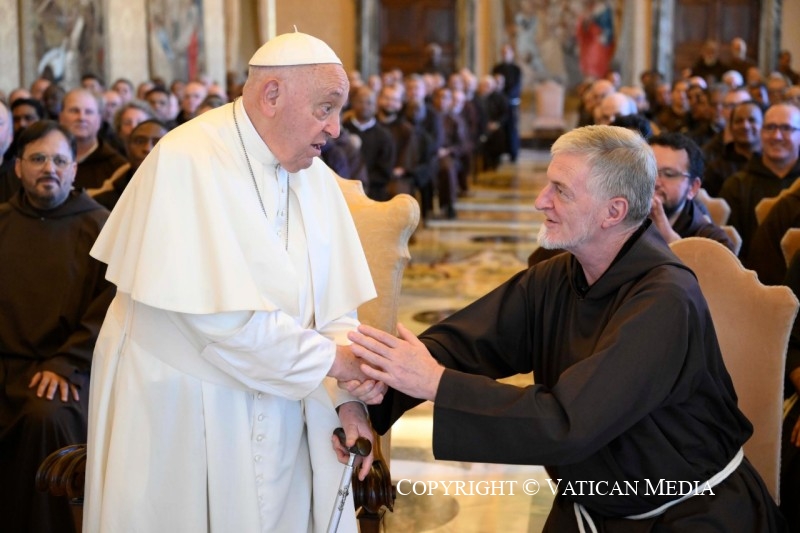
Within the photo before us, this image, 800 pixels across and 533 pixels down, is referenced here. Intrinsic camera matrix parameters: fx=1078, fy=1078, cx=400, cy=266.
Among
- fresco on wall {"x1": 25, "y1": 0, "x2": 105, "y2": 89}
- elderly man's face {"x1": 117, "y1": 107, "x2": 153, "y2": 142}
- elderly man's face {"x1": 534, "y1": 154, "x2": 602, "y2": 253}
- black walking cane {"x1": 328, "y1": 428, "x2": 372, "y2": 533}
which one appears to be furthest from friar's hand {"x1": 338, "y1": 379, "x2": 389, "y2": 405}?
fresco on wall {"x1": 25, "y1": 0, "x2": 105, "y2": 89}

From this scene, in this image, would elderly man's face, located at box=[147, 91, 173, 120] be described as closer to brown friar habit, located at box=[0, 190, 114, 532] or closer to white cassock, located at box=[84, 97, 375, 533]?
brown friar habit, located at box=[0, 190, 114, 532]

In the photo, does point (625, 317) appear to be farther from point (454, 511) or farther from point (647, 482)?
point (454, 511)

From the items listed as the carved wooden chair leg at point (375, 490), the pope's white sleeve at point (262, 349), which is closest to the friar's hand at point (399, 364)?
the pope's white sleeve at point (262, 349)

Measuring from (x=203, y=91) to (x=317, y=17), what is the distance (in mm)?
13471

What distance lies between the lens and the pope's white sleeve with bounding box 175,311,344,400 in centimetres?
272

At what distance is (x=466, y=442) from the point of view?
2637 mm

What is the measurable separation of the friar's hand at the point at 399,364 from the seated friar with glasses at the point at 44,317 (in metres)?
1.83

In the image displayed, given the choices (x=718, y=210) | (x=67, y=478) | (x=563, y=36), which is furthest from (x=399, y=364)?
(x=563, y=36)

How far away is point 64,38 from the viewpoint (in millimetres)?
12789

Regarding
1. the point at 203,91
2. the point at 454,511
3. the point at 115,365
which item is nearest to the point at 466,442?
the point at 115,365

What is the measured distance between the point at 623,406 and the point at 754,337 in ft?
3.27

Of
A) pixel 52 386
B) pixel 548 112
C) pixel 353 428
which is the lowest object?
pixel 548 112

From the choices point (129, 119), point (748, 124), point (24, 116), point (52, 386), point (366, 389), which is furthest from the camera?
point (24, 116)

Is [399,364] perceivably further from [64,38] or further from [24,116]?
[64,38]
